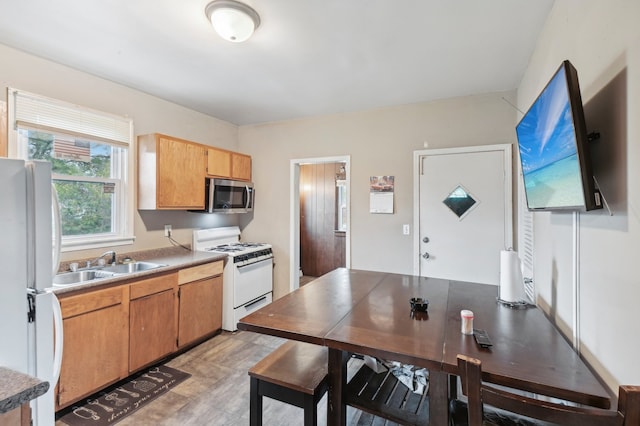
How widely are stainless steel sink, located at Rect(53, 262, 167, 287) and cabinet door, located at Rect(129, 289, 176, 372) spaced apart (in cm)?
29

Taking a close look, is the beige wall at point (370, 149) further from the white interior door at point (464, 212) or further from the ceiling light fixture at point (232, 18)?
the ceiling light fixture at point (232, 18)

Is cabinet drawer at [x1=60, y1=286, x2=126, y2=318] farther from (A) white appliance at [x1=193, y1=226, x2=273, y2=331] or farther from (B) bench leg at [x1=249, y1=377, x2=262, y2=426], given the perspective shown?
(B) bench leg at [x1=249, y1=377, x2=262, y2=426]

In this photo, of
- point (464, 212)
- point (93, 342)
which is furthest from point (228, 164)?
point (464, 212)

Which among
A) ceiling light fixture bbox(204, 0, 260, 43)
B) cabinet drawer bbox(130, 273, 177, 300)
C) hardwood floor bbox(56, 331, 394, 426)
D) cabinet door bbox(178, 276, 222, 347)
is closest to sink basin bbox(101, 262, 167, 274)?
cabinet drawer bbox(130, 273, 177, 300)

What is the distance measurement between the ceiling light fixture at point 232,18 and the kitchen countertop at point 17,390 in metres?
1.88

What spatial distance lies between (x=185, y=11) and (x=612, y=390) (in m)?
2.68

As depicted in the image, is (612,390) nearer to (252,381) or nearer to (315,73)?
(252,381)

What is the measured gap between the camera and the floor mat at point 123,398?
2039 mm

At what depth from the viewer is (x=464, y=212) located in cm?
313

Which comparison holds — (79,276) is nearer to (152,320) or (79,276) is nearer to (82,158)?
(152,320)

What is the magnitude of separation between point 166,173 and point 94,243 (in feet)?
2.93

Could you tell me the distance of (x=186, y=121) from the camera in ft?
11.9

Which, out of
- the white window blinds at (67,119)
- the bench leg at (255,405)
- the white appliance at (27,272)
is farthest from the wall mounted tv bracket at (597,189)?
the white window blinds at (67,119)

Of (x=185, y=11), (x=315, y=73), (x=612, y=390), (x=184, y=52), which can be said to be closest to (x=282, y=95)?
(x=315, y=73)
